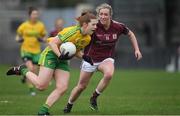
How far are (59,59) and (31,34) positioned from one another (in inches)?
328

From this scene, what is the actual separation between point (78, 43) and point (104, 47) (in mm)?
1602

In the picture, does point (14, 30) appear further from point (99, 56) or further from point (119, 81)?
point (99, 56)

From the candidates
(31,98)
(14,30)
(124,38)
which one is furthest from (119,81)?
(14,30)

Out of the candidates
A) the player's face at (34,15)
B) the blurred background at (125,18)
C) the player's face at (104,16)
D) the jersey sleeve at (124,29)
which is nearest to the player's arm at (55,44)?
the player's face at (104,16)

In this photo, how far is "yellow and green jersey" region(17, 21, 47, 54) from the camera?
22.1 metres

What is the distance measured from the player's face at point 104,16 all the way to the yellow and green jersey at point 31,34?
6.76m

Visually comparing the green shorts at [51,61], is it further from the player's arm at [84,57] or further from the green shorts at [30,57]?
the green shorts at [30,57]

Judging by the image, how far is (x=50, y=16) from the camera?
57.8 meters

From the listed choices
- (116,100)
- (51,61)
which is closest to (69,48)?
(51,61)

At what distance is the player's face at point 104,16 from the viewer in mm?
15453

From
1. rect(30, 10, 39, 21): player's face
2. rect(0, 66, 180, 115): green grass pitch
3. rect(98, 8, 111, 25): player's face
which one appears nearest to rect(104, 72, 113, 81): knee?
rect(0, 66, 180, 115): green grass pitch

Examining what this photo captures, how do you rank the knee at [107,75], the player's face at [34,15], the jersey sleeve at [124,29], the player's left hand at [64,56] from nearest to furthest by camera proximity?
1. the player's left hand at [64,56]
2. the knee at [107,75]
3. the jersey sleeve at [124,29]
4. the player's face at [34,15]

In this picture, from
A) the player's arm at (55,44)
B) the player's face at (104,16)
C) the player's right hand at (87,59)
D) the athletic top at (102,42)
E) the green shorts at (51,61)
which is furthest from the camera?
the athletic top at (102,42)

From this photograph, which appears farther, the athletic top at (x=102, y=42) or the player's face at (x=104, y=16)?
A: the athletic top at (x=102, y=42)
